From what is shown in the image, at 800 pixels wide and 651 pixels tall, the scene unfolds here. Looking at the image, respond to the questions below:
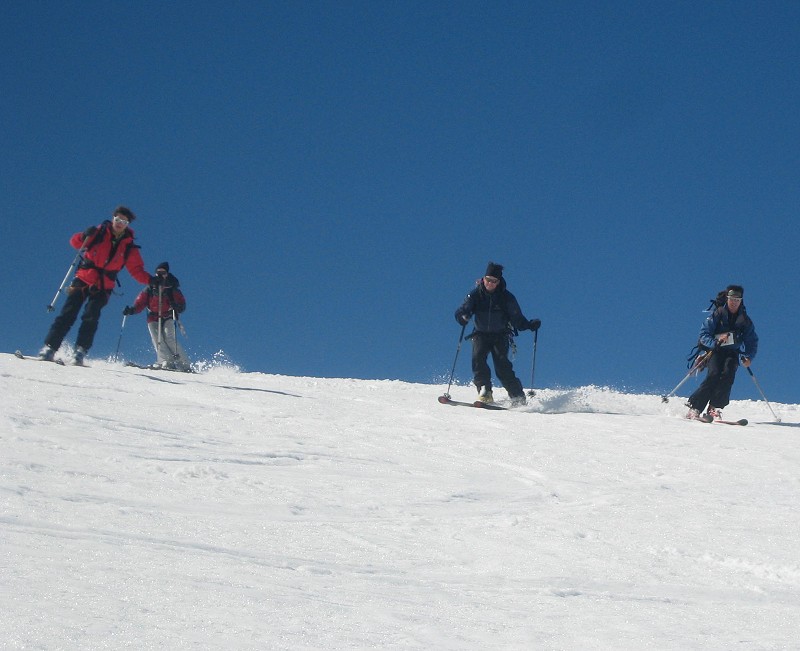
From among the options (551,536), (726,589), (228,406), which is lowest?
(726,589)

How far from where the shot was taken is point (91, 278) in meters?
12.5

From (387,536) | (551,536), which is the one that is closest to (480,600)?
(387,536)

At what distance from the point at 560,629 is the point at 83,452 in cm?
367

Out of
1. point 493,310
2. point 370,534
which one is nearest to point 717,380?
point 493,310

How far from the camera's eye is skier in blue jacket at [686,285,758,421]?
12.4 meters

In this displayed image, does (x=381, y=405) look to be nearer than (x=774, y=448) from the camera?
No

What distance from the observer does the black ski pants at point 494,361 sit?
12.8 m

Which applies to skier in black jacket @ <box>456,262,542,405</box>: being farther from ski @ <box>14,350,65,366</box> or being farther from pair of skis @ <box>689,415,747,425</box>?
ski @ <box>14,350,65,366</box>

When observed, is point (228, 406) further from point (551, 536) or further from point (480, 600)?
point (480, 600)

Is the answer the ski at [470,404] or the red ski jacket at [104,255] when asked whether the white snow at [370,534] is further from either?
the red ski jacket at [104,255]

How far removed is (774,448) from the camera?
9445mm

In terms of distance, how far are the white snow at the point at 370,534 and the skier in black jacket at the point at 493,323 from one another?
341 centimetres

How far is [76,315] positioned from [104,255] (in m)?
0.89

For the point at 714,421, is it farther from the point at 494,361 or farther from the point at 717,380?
the point at 494,361
